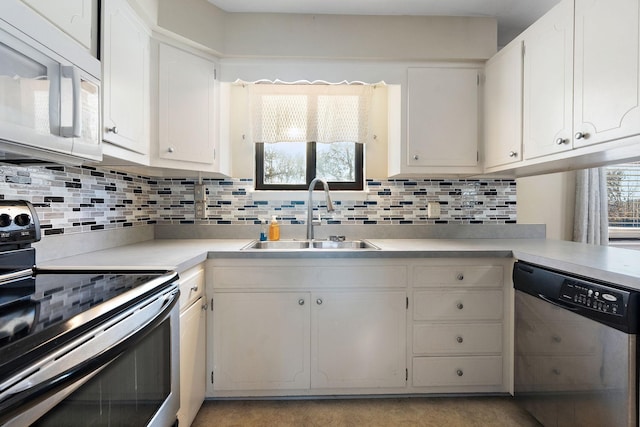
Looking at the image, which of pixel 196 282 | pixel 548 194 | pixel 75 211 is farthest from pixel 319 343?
pixel 548 194

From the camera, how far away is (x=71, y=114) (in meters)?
0.98

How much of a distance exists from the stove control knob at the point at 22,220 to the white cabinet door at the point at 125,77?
40 centimetres

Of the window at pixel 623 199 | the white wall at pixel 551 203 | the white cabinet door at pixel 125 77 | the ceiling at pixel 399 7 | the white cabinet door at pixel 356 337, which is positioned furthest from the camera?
the window at pixel 623 199

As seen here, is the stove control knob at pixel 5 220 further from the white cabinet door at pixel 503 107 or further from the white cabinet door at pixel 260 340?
the white cabinet door at pixel 503 107

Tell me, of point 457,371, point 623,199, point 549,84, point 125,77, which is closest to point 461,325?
point 457,371

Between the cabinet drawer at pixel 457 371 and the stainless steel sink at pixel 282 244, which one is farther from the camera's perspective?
the stainless steel sink at pixel 282 244

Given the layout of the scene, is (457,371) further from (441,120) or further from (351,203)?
(441,120)

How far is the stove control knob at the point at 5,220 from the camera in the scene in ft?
3.37

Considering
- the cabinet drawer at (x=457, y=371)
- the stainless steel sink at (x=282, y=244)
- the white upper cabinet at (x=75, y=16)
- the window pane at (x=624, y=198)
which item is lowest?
the cabinet drawer at (x=457, y=371)

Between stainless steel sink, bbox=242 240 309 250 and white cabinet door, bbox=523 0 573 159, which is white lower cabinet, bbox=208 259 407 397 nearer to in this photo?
stainless steel sink, bbox=242 240 309 250

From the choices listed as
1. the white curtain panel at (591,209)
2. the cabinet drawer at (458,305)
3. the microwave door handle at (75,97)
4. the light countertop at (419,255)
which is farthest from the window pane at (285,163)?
the white curtain panel at (591,209)

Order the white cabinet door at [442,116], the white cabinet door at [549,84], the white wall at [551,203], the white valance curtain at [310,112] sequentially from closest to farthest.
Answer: the white cabinet door at [549,84] < the white cabinet door at [442,116] < the white valance curtain at [310,112] < the white wall at [551,203]

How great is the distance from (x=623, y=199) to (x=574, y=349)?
7.75ft

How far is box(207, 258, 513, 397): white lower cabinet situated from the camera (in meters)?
1.65
